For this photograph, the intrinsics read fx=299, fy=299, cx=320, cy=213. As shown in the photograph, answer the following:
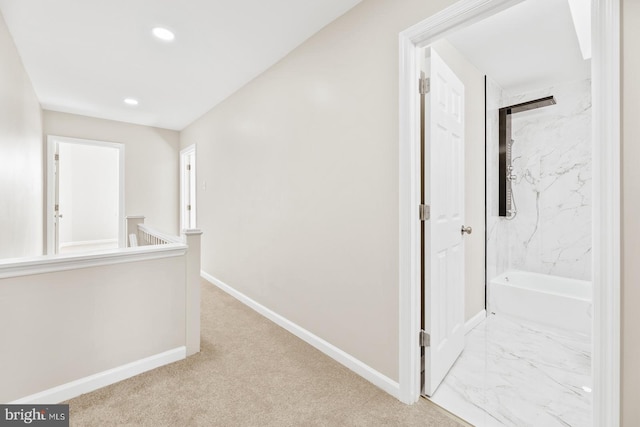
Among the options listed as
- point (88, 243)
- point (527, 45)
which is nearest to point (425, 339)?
point (527, 45)

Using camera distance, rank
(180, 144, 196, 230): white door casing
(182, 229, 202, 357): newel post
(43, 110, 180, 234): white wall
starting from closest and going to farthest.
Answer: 1. (182, 229, 202, 357): newel post
2. (43, 110, 180, 234): white wall
3. (180, 144, 196, 230): white door casing

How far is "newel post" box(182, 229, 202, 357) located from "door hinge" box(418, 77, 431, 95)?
70.7 inches

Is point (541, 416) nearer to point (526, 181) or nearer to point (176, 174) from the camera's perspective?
point (526, 181)

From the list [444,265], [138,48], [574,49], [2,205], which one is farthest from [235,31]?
[574,49]

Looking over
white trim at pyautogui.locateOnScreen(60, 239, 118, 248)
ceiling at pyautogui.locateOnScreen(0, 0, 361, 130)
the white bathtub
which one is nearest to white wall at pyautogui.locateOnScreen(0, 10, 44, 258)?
ceiling at pyautogui.locateOnScreen(0, 0, 361, 130)

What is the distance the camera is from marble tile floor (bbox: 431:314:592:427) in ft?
5.37

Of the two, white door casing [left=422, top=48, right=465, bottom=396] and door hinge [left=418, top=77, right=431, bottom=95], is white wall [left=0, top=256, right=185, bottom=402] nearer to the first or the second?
white door casing [left=422, top=48, right=465, bottom=396]

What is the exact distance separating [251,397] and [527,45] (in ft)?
10.6

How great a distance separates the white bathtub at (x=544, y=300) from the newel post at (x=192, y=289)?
278 cm

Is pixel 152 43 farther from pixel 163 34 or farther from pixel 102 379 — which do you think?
pixel 102 379

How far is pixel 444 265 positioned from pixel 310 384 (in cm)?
115

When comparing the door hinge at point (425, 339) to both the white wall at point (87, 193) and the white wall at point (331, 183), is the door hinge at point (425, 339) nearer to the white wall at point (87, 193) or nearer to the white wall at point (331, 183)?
the white wall at point (331, 183)

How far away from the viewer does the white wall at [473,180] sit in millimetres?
2602

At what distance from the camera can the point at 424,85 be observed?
5.78 feet
